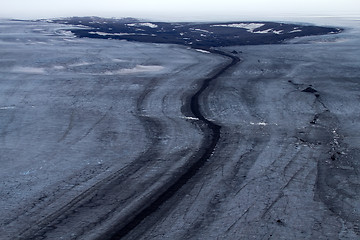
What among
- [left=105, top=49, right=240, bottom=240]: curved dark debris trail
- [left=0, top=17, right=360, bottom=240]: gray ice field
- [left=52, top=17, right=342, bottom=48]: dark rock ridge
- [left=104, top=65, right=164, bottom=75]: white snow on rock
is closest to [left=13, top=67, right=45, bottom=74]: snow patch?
[left=0, top=17, right=360, bottom=240]: gray ice field

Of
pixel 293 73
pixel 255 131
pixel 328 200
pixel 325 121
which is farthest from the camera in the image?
pixel 293 73

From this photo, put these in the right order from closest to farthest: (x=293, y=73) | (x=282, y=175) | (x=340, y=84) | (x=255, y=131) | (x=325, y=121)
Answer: (x=282, y=175) → (x=255, y=131) → (x=325, y=121) → (x=340, y=84) → (x=293, y=73)

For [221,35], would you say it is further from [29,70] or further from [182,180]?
[182,180]

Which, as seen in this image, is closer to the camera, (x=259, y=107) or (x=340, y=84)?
(x=259, y=107)

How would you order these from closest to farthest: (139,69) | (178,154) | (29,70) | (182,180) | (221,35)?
(182,180), (178,154), (29,70), (139,69), (221,35)

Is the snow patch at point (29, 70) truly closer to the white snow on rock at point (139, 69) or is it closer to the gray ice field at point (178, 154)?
the gray ice field at point (178, 154)

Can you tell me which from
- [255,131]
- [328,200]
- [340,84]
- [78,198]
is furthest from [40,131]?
[340,84]

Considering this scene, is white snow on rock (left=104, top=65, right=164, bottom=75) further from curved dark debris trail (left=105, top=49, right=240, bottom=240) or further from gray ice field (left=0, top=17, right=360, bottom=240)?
curved dark debris trail (left=105, top=49, right=240, bottom=240)

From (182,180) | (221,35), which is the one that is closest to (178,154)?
(182,180)

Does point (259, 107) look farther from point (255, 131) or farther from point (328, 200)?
point (328, 200)
